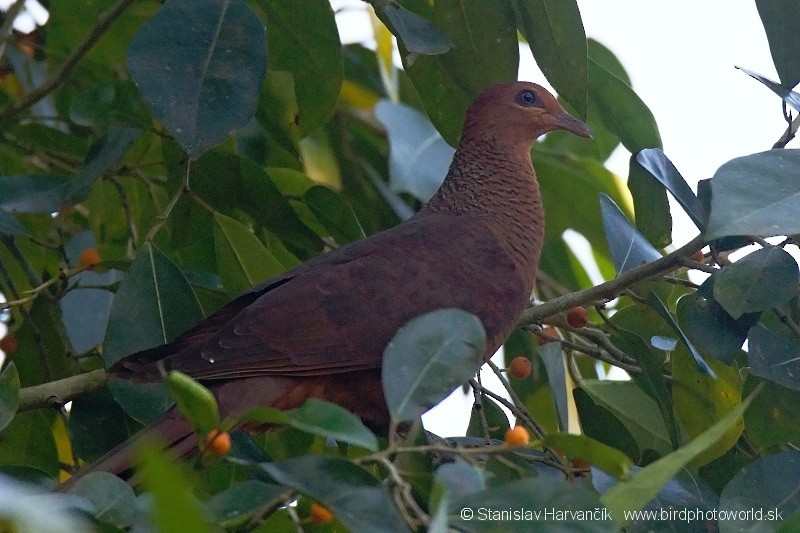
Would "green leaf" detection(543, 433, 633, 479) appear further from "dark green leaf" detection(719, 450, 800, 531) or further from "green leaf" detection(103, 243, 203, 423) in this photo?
"green leaf" detection(103, 243, 203, 423)

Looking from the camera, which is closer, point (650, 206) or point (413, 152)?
point (650, 206)

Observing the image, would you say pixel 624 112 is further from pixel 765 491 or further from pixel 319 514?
pixel 319 514

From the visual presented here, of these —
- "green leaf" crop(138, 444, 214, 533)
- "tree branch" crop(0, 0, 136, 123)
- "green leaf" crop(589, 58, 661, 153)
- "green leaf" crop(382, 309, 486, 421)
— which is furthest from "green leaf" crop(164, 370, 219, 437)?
"green leaf" crop(589, 58, 661, 153)

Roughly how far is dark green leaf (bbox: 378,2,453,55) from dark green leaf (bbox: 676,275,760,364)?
70cm

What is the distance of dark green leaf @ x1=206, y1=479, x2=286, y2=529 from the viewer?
4.28 feet

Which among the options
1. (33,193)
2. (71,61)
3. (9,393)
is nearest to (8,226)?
(33,193)

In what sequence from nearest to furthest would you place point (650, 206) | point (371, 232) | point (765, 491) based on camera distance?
point (765, 491) < point (650, 206) < point (371, 232)

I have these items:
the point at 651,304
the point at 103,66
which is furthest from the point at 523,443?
the point at 103,66

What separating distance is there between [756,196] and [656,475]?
60 centimetres

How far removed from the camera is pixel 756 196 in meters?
1.69

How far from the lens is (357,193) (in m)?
2.99

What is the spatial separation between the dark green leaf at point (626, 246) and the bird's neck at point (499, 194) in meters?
0.34

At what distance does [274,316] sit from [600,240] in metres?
1.23

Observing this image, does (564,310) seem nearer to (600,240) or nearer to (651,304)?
(651,304)
